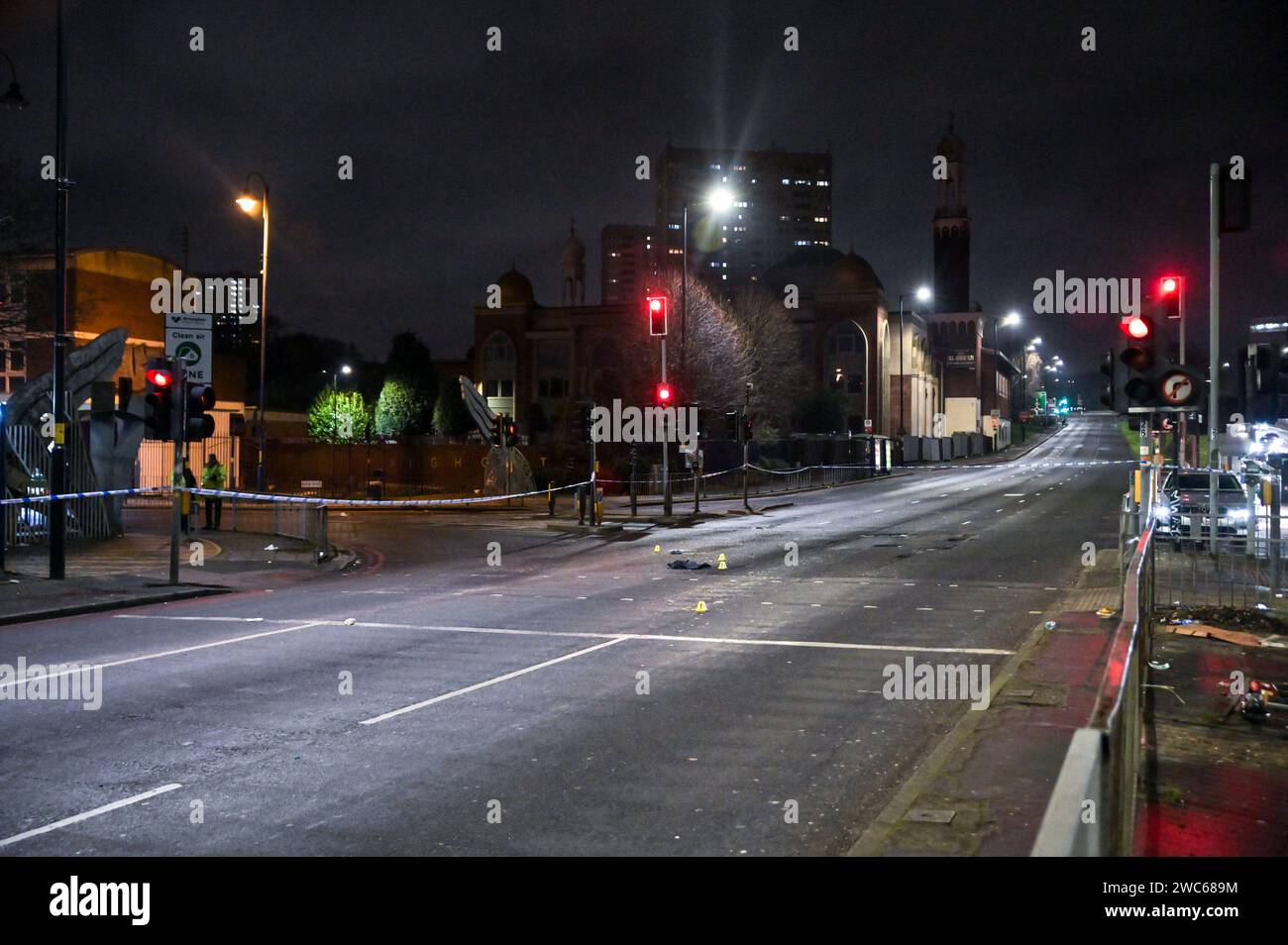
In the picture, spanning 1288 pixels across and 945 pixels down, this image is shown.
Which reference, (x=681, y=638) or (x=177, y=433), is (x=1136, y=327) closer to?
(x=681, y=638)

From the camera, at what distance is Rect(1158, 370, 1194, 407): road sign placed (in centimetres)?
1349

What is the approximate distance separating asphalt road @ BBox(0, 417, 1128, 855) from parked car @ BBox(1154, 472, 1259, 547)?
324 centimetres

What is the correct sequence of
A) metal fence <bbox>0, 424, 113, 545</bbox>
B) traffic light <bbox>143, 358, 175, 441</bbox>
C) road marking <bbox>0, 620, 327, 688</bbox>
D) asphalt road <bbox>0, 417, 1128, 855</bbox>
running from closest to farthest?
asphalt road <bbox>0, 417, 1128, 855</bbox> → road marking <bbox>0, 620, 327, 688</bbox> → traffic light <bbox>143, 358, 175, 441</bbox> → metal fence <bbox>0, 424, 113, 545</bbox>

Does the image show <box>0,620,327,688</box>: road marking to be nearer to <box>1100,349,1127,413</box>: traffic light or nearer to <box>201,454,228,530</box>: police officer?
Result: <box>1100,349,1127,413</box>: traffic light

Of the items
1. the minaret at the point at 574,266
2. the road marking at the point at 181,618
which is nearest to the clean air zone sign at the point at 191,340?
the road marking at the point at 181,618

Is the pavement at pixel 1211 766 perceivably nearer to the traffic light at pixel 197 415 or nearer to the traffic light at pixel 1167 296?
the traffic light at pixel 1167 296

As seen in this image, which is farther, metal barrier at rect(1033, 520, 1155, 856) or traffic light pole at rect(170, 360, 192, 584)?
traffic light pole at rect(170, 360, 192, 584)

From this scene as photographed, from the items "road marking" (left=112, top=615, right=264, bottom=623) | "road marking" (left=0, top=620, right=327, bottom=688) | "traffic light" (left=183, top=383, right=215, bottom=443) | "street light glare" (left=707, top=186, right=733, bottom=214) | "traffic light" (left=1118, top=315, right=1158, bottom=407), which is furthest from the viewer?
"street light glare" (left=707, top=186, right=733, bottom=214)

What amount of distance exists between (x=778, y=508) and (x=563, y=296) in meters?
66.8

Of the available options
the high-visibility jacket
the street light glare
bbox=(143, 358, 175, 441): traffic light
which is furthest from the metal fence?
the street light glare

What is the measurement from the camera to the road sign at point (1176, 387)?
1349 centimetres

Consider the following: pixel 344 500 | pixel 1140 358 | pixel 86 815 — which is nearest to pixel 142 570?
pixel 86 815

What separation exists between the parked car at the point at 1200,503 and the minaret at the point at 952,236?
10401cm
